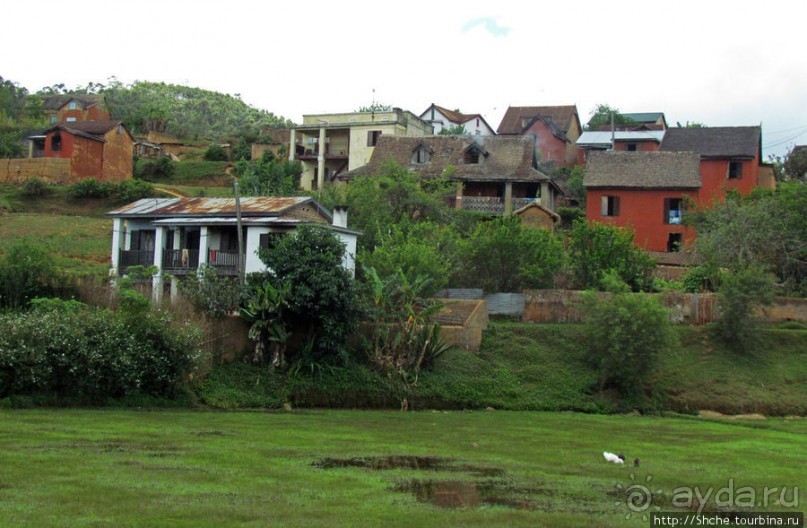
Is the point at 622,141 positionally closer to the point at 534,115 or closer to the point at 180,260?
the point at 534,115

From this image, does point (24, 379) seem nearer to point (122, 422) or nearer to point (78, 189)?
point (122, 422)

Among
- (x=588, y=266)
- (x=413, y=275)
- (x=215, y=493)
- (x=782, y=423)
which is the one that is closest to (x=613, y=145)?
(x=588, y=266)

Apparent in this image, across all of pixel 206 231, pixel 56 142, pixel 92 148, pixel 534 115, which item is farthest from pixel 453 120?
pixel 206 231

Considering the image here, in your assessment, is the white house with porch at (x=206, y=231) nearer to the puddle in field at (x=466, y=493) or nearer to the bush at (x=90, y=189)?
the bush at (x=90, y=189)

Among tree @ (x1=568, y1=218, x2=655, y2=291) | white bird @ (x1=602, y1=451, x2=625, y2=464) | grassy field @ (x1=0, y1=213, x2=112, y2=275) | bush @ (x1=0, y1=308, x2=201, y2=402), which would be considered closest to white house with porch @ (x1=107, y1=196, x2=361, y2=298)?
grassy field @ (x1=0, y1=213, x2=112, y2=275)

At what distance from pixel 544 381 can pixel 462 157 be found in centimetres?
3001

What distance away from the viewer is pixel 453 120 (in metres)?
89.9

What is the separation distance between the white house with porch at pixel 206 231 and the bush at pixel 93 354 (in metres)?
8.53

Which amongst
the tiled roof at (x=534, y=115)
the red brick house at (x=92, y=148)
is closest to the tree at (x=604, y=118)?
the tiled roof at (x=534, y=115)

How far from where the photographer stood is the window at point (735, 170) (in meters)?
61.4

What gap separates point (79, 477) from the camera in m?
15.5

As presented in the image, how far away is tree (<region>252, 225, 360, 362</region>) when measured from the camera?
33188 mm

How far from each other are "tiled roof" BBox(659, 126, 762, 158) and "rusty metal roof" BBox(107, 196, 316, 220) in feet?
107

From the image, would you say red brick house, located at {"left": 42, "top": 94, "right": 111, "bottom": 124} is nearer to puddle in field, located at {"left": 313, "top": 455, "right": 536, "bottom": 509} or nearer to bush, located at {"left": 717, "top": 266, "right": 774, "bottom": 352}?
bush, located at {"left": 717, "top": 266, "right": 774, "bottom": 352}
